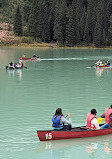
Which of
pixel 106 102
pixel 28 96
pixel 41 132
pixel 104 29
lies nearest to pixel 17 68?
pixel 28 96

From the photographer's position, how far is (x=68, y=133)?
1886 cm

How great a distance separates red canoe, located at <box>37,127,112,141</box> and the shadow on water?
0.68ft

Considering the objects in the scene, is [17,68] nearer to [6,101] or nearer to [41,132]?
[6,101]

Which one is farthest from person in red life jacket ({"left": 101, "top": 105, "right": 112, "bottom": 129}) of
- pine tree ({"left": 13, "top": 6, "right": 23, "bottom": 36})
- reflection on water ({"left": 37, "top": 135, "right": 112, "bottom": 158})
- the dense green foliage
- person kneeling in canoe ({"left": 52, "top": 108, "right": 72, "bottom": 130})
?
pine tree ({"left": 13, "top": 6, "right": 23, "bottom": 36})

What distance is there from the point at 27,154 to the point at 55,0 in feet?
445

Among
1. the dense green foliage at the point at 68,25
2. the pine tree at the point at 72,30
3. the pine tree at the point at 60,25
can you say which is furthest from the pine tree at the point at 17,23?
the pine tree at the point at 72,30

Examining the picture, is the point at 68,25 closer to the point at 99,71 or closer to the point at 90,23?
the point at 90,23

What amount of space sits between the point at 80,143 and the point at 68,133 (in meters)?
0.79

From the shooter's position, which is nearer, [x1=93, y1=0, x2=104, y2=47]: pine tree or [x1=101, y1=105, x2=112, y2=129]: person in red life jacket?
[x1=101, y1=105, x2=112, y2=129]: person in red life jacket

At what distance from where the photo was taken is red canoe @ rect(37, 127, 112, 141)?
1847cm

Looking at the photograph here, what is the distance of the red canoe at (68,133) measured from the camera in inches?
727

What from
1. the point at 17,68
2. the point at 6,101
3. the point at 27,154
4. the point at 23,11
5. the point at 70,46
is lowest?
the point at 27,154

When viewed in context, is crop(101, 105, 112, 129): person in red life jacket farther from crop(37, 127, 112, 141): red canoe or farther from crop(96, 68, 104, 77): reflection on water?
crop(96, 68, 104, 77): reflection on water

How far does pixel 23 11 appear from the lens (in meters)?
148
